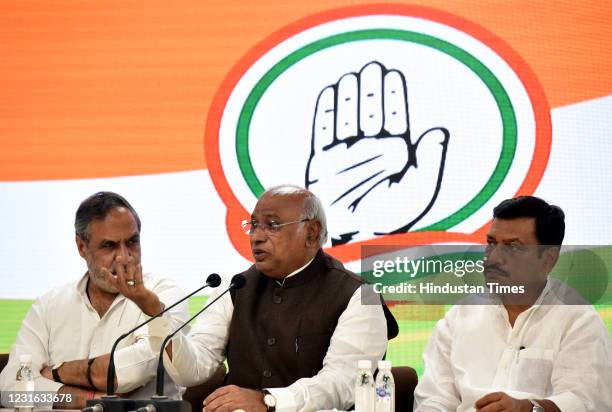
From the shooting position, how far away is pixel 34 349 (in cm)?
433

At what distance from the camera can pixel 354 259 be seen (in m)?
4.96

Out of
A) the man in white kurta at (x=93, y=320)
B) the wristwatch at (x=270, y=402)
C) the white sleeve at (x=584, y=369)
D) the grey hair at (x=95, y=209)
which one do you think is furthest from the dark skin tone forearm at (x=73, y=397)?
the white sleeve at (x=584, y=369)

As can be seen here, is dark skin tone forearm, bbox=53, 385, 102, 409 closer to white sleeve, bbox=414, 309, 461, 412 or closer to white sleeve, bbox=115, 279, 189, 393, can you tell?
white sleeve, bbox=115, 279, 189, 393

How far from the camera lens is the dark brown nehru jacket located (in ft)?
13.1

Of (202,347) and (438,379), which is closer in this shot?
(438,379)

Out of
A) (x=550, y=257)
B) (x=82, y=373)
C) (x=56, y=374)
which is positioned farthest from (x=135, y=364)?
(x=550, y=257)

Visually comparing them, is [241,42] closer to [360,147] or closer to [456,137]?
[360,147]

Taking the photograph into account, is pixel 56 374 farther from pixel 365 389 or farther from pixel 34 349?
pixel 365 389

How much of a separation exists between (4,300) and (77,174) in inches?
29.9

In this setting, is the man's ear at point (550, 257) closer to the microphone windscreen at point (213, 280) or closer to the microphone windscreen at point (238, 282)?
the microphone windscreen at point (238, 282)

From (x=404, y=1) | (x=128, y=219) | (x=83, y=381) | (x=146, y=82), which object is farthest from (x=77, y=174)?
(x=404, y=1)

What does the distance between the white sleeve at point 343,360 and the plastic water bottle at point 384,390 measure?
1.31 ft

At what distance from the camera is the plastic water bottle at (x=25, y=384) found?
3.71m

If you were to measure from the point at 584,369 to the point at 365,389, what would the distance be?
886mm
